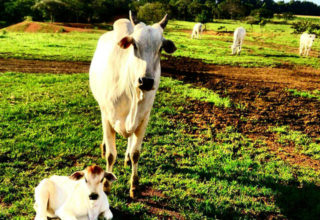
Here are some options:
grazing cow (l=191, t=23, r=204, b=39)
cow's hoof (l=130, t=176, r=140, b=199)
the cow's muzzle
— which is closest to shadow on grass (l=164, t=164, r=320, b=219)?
cow's hoof (l=130, t=176, r=140, b=199)

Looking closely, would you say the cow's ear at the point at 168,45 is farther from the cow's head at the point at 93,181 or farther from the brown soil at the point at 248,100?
the brown soil at the point at 248,100

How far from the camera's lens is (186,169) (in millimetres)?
4348

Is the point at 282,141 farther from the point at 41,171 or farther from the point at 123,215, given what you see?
the point at 41,171

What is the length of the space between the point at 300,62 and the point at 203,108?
1076 centimetres

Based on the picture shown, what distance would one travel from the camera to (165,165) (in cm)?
440

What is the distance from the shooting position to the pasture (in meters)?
3.56

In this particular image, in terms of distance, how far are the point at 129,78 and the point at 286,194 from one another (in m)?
2.76

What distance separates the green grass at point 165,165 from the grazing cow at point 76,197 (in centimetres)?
46

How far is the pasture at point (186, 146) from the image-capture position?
3.56 m

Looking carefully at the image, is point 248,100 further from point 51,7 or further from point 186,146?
point 51,7

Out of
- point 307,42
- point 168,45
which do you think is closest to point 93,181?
point 168,45

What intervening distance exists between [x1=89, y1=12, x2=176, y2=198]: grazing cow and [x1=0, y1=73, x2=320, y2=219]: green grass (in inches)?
26.6

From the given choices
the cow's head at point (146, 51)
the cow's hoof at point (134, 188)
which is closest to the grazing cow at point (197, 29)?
the cow's hoof at point (134, 188)

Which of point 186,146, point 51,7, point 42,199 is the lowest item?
point 186,146
